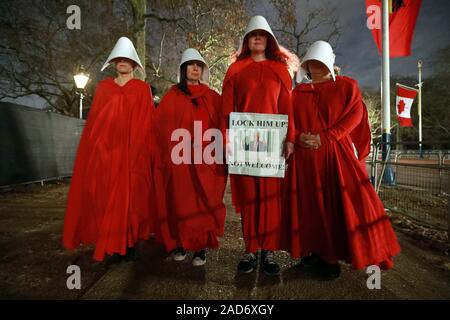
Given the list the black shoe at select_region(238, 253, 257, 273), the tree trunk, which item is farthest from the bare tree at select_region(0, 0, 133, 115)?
the black shoe at select_region(238, 253, 257, 273)

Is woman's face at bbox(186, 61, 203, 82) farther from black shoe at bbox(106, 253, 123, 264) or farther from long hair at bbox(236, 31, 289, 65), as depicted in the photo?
black shoe at bbox(106, 253, 123, 264)

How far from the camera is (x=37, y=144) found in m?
8.11

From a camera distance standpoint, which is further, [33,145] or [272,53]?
[33,145]

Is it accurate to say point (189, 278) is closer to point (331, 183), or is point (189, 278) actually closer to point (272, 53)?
point (331, 183)

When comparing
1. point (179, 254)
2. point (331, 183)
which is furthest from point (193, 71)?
point (179, 254)

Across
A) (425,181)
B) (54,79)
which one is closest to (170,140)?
(425,181)

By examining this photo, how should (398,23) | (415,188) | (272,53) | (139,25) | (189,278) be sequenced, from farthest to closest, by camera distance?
(139,25), (398,23), (415,188), (272,53), (189,278)

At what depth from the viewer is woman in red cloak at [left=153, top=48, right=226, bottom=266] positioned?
298 cm

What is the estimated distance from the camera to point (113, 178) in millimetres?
2902

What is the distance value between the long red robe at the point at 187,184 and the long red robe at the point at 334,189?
782 millimetres

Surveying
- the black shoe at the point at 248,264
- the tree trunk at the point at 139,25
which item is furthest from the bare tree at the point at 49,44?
the black shoe at the point at 248,264

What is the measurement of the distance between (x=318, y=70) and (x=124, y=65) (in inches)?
80.4

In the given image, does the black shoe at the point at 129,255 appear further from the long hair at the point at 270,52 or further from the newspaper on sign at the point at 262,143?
the long hair at the point at 270,52
